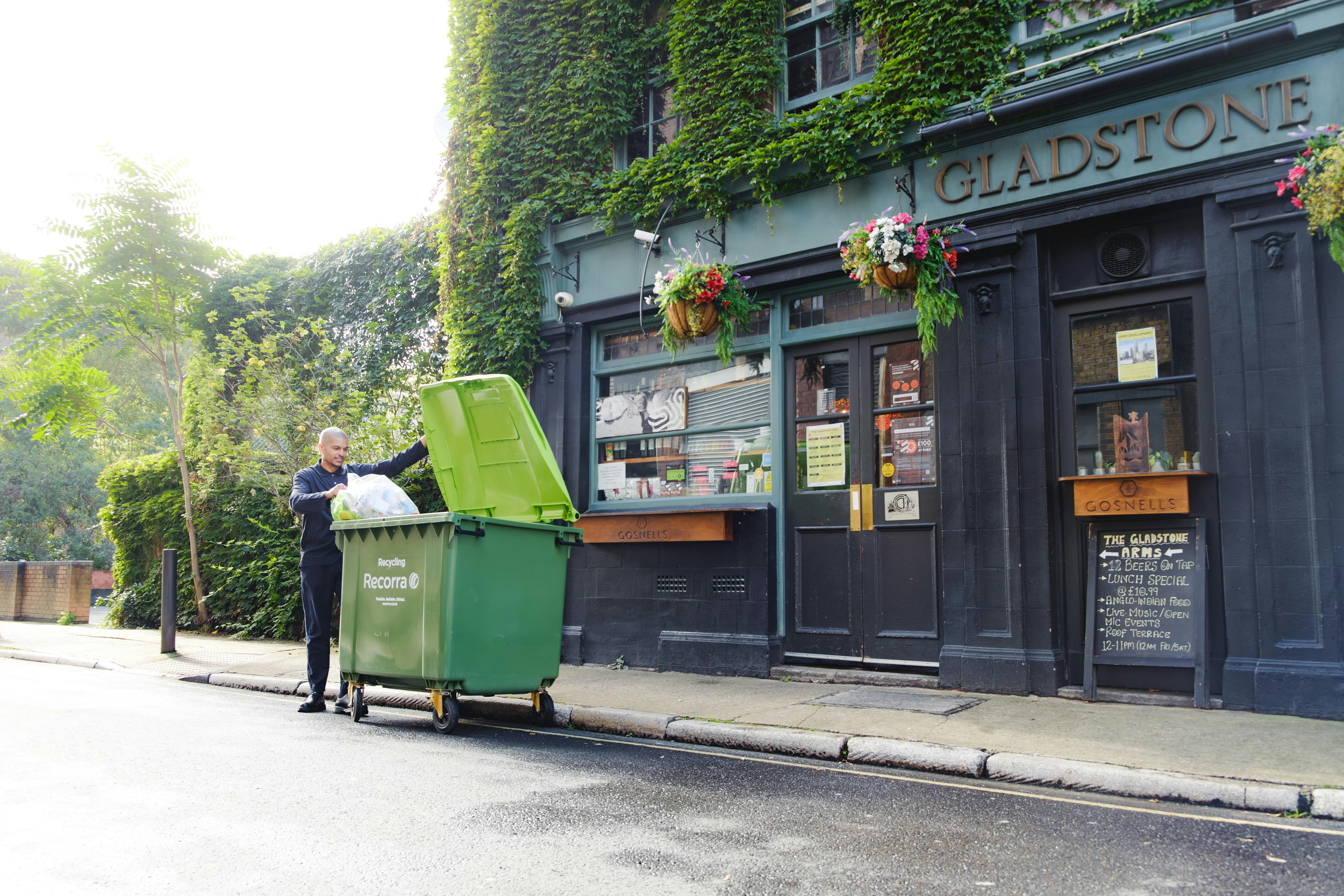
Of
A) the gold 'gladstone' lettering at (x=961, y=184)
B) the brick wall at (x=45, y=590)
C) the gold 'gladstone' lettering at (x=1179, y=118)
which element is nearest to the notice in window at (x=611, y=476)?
the gold 'gladstone' lettering at (x=961, y=184)

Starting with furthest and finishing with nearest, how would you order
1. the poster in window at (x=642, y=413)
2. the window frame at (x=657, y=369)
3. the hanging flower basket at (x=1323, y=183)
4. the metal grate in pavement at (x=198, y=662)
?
the poster in window at (x=642, y=413) < the metal grate in pavement at (x=198, y=662) < the window frame at (x=657, y=369) < the hanging flower basket at (x=1323, y=183)

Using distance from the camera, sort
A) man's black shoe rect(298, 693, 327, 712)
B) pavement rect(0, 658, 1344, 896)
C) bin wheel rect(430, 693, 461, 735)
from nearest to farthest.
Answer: pavement rect(0, 658, 1344, 896) < bin wheel rect(430, 693, 461, 735) < man's black shoe rect(298, 693, 327, 712)

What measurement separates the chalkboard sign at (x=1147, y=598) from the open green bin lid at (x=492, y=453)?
399 centimetres

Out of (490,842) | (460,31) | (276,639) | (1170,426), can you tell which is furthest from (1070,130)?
(276,639)

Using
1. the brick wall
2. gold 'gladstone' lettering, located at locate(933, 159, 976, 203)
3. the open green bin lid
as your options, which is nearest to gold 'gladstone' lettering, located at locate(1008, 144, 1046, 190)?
gold 'gladstone' lettering, located at locate(933, 159, 976, 203)

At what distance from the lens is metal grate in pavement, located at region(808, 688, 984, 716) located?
246 inches

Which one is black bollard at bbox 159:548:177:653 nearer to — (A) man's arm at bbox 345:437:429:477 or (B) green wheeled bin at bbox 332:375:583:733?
(A) man's arm at bbox 345:437:429:477

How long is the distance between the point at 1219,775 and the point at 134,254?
1363 centimetres

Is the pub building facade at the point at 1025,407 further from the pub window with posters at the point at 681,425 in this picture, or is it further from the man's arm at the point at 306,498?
the man's arm at the point at 306,498

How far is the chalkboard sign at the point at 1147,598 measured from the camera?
6.27 m

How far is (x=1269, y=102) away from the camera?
246 inches

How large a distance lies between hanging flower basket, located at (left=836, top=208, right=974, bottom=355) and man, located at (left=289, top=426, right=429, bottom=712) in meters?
4.02

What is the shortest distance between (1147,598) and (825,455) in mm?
2931

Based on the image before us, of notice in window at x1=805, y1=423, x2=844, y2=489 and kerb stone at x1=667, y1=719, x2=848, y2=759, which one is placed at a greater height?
notice in window at x1=805, y1=423, x2=844, y2=489
